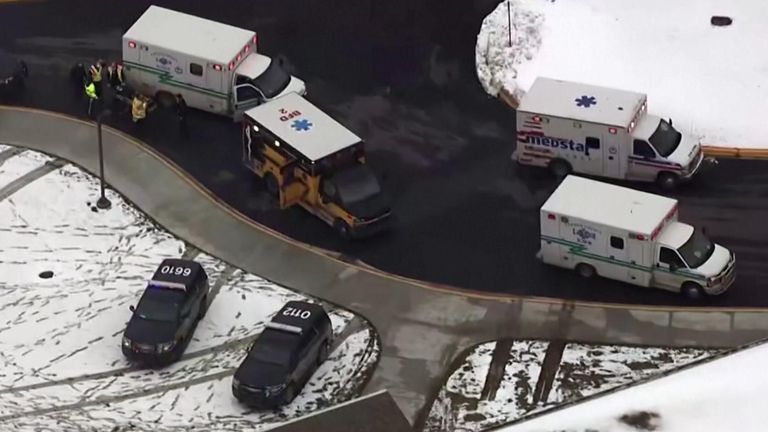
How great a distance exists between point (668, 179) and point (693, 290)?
5605mm

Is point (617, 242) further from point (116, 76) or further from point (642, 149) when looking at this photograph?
point (116, 76)

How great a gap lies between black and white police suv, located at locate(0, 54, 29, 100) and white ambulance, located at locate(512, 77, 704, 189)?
Result: 54.9ft

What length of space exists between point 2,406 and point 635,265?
16.8 m

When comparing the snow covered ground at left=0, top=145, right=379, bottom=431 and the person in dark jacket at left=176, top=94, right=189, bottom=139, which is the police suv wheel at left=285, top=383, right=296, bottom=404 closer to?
the snow covered ground at left=0, top=145, right=379, bottom=431

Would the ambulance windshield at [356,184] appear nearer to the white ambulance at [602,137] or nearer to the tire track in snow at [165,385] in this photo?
the tire track in snow at [165,385]

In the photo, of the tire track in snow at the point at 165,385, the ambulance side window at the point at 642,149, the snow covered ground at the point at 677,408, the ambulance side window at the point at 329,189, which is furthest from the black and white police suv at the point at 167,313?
the ambulance side window at the point at 642,149

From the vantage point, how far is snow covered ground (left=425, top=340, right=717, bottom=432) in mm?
36562

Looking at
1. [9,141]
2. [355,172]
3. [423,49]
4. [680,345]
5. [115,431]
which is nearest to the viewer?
[115,431]

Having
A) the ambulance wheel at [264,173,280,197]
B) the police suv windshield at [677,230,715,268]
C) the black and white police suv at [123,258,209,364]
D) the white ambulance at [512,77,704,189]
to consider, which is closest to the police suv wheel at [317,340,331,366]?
the black and white police suv at [123,258,209,364]

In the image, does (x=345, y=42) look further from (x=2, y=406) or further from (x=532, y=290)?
(x=2, y=406)

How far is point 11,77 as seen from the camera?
162ft

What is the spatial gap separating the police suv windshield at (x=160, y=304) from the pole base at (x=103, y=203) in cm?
600

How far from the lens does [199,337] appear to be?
39.4 meters

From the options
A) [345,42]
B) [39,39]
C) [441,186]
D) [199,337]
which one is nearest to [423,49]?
[345,42]
